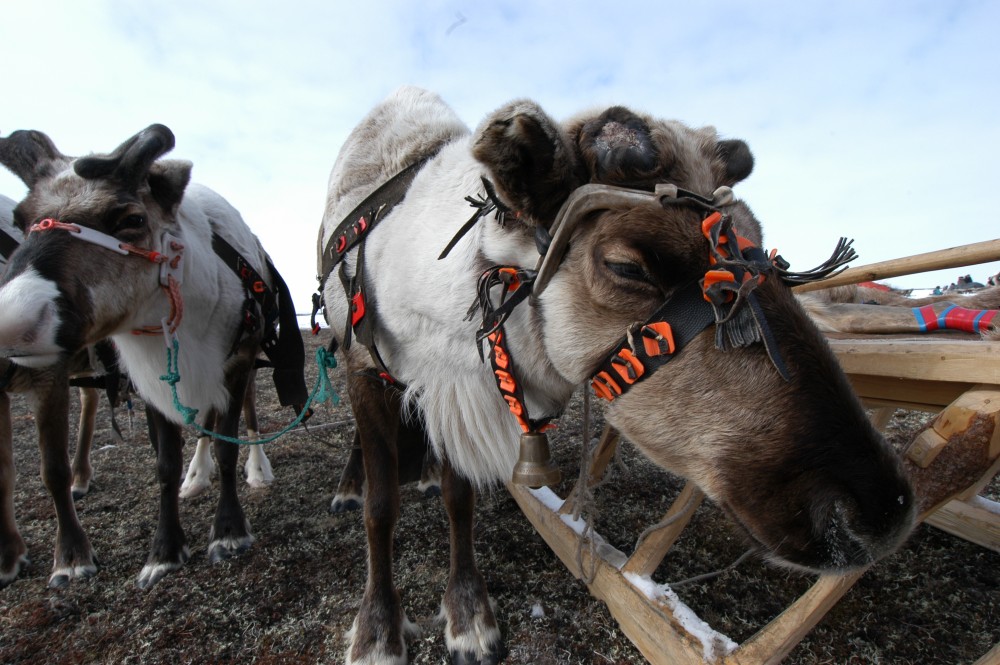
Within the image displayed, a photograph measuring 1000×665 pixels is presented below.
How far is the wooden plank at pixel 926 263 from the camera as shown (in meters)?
1.71

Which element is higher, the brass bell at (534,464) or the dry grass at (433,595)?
the brass bell at (534,464)

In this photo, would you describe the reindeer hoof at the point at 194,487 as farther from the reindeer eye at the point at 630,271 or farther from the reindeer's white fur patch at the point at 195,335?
the reindeer eye at the point at 630,271

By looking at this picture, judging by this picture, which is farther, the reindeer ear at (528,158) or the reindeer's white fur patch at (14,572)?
the reindeer's white fur patch at (14,572)

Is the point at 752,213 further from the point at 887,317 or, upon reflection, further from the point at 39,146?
the point at 39,146

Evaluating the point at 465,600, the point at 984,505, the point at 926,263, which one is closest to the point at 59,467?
the point at 465,600

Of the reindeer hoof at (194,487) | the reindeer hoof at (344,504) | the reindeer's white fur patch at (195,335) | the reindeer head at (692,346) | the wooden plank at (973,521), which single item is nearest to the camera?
the reindeer head at (692,346)

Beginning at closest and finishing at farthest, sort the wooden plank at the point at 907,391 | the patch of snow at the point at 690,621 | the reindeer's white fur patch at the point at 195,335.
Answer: the patch of snow at the point at 690,621
the wooden plank at the point at 907,391
the reindeer's white fur patch at the point at 195,335

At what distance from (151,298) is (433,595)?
6.91ft

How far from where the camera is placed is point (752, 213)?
5.90 ft

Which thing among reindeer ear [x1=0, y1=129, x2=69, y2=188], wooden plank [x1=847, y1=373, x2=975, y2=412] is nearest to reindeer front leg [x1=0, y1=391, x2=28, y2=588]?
reindeer ear [x1=0, y1=129, x2=69, y2=188]

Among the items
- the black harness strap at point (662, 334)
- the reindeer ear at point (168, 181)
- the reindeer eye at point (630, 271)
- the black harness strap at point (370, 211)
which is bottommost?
the black harness strap at point (662, 334)

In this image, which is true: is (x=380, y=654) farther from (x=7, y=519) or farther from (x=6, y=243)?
(x=6, y=243)

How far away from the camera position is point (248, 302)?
11.0 feet

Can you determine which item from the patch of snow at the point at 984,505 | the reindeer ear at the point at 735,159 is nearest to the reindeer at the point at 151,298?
the reindeer ear at the point at 735,159
